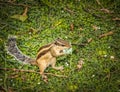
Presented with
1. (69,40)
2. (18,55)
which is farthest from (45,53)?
(69,40)

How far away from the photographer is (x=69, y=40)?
4.92 m

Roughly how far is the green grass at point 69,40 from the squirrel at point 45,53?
108 mm

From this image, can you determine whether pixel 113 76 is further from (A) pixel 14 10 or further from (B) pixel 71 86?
(A) pixel 14 10

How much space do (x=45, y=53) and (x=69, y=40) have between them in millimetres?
729

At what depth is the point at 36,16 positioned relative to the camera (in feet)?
16.9

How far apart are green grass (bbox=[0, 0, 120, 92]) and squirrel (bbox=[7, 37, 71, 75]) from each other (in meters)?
0.11

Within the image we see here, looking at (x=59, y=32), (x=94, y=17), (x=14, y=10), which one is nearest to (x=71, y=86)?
(x=59, y=32)

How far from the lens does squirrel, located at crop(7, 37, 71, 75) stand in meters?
4.31

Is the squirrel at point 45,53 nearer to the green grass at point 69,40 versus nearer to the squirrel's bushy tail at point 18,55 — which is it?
the squirrel's bushy tail at point 18,55

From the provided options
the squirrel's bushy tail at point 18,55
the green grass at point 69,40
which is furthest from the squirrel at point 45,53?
the green grass at point 69,40

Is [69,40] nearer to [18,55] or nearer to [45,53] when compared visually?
[45,53]

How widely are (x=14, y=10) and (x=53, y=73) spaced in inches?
55.4

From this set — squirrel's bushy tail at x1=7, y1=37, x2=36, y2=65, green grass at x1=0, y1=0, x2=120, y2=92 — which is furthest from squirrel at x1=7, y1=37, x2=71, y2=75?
green grass at x1=0, y1=0, x2=120, y2=92

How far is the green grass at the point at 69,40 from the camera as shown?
4.50 meters
